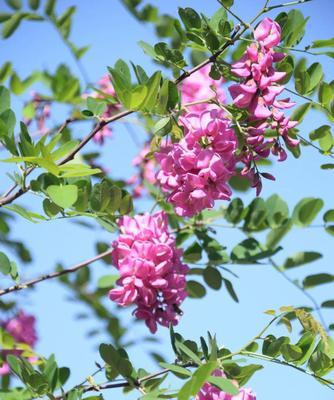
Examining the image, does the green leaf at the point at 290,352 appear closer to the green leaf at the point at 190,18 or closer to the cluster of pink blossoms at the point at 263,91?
the cluster of pink blossoms at the point at 263,91

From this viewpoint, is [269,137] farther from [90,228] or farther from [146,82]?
[90,228]

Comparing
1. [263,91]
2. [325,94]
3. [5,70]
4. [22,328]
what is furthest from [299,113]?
[22,328]

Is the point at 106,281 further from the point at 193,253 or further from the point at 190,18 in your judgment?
the point at 190,18

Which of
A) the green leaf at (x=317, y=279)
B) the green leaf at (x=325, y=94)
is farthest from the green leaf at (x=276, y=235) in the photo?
the green leaf at (x=325, y=94)

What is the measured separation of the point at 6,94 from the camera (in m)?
1.64

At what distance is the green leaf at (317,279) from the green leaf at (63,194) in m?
0.70

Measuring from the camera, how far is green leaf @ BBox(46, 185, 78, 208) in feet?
5.02

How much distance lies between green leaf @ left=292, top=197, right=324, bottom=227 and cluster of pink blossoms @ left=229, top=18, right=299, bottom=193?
0.53 meters

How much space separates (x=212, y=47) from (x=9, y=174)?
1.46 feet

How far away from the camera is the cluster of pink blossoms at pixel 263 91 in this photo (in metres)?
1.46

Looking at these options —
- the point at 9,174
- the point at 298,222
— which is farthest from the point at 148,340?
the point at 9,174

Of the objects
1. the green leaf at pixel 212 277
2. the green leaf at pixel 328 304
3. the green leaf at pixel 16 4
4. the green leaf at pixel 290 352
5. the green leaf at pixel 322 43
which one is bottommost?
the green leaf at pixel 328 304

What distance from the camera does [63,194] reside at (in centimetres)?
155

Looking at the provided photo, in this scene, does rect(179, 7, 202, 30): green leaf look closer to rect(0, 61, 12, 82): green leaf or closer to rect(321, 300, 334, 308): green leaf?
rect(321, 300, 334, 308): green leaf
